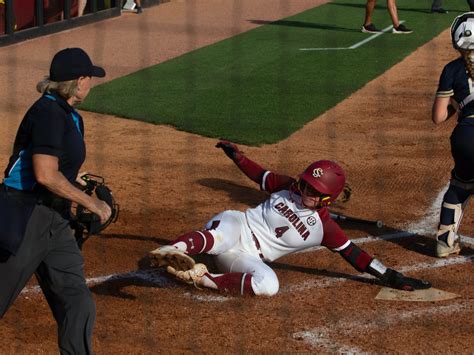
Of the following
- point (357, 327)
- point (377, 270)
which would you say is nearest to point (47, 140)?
point (357, 327)

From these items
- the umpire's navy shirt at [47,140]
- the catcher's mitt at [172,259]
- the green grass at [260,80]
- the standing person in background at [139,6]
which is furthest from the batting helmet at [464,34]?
the standing person in background at [139,6]

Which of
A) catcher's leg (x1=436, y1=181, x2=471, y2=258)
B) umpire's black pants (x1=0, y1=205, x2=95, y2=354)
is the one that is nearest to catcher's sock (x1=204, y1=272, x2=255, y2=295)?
umpire's black pants (x1=0, y1=205, x2=95, y2=354)

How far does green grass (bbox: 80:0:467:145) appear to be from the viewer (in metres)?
12.1

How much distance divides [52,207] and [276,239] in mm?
2052

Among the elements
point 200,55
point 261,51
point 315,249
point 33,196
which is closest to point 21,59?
point 200,55

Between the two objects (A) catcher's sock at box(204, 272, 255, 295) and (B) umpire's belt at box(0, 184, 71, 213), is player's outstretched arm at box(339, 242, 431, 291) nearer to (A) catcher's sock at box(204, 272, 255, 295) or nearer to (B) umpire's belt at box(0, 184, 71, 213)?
(A) catcher's sock at box(204, 272, 255, 295)

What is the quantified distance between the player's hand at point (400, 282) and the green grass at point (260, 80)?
14.5 feet

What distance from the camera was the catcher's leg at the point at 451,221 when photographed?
7.37 meters

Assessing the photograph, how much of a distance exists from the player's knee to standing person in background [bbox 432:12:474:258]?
154cm

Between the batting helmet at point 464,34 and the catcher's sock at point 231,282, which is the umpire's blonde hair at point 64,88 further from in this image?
the batting helmet at point 464,34

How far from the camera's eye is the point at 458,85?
281 inches

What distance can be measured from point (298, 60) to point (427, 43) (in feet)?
9.98

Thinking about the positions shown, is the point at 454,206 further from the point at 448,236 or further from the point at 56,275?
the point at 56,275

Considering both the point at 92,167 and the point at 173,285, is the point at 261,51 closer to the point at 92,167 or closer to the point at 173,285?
the point at 92,167
